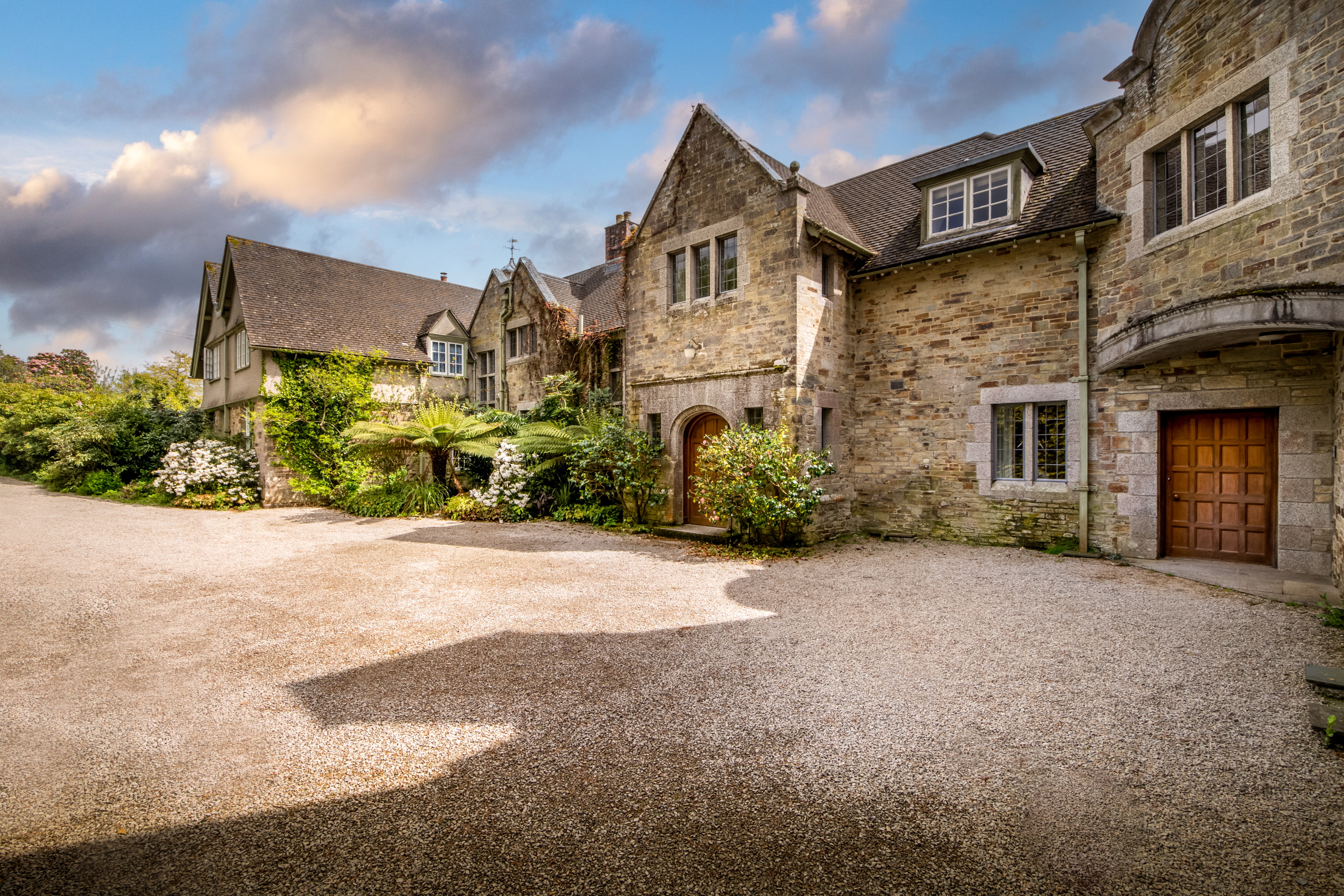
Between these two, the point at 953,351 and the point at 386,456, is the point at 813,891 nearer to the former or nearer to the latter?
the point at 953,351

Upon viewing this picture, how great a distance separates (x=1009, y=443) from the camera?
10258 mm

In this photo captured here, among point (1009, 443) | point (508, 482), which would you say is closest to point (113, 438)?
point (508, 482)

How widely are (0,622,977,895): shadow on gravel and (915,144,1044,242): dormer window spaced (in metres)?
9.88

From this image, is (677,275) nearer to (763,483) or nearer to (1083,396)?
(763,483)

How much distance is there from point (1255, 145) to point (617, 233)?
1663 cm

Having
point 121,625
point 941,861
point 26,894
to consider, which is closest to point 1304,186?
point 941,861

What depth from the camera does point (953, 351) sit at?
34.9 ft

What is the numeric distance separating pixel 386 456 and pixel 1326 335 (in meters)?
18.1

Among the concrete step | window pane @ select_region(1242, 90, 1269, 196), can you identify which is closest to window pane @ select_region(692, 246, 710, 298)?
the concrete step

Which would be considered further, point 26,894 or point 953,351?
point 953,351

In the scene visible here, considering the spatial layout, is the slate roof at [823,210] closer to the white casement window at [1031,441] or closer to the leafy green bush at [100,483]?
the white casement window at [1031,441]

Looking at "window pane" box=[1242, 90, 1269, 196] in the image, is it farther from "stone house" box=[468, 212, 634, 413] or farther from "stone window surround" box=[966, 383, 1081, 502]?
"stone house" box=[468, 212, 634, 413]

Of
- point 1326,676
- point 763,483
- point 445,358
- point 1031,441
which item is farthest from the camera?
point 445,358

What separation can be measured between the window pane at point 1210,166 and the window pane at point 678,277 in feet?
25.8
